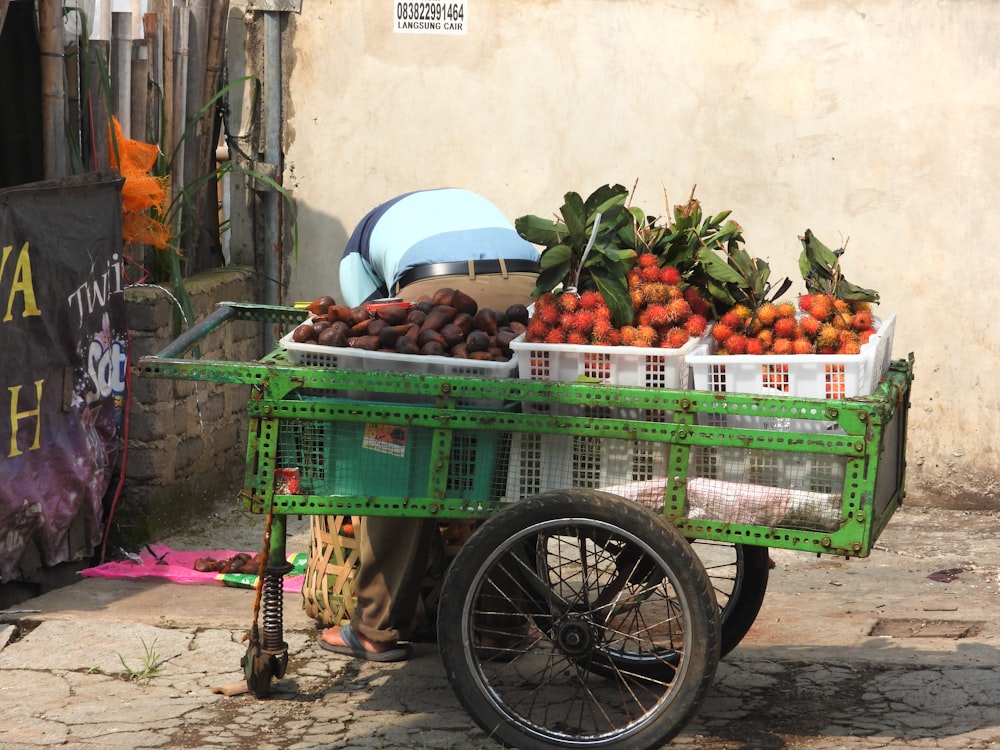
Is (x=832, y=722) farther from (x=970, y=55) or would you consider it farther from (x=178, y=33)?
(x=178, y=33)

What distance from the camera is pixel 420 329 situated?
3.87m

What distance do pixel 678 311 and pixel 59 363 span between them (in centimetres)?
260

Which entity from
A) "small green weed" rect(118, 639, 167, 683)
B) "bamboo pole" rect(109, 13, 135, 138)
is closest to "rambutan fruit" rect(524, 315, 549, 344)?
"small green weed" rect(118, 639, 167, 683)

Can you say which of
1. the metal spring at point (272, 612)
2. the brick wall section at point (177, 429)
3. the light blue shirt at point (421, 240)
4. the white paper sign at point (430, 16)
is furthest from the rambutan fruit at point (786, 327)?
the white paper sign at point (430, 16)

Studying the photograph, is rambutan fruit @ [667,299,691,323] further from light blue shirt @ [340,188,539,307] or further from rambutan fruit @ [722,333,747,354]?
light blue shirt @ [340,188,539,307]

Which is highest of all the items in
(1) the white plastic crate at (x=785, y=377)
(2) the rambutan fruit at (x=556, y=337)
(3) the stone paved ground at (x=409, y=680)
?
(2) the rambutan fruit at (x=556, y=337)

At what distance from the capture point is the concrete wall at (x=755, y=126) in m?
6.37

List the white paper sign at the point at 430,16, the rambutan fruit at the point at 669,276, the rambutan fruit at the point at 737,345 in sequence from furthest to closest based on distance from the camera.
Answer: the white paper sign at the point at 430,16 → the rambutan fruit at the point at 669,276 → the rambutan fruit at the point at 737,345

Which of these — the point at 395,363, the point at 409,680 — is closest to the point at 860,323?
the point at 395,363

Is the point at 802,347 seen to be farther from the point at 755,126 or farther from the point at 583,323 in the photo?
the point at 755,126

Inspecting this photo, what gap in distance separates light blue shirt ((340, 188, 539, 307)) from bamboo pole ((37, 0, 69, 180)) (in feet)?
4.17

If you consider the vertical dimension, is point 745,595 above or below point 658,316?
below

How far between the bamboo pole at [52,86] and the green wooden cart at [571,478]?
193 centimetres

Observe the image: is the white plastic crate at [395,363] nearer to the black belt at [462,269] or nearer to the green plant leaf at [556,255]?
the green plant leaf at [556,255]
